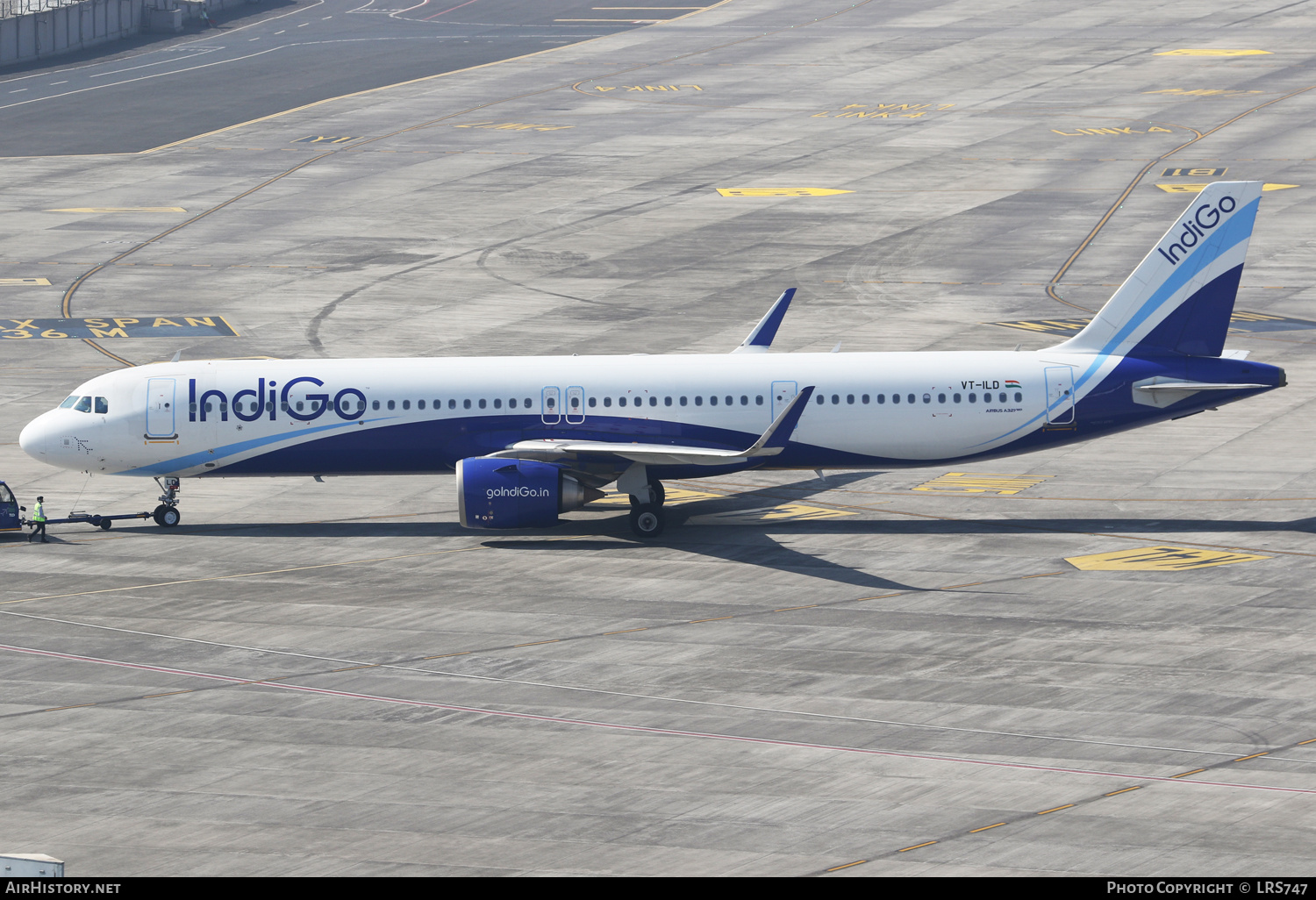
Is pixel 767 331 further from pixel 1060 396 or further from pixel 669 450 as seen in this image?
pixel 1060 396

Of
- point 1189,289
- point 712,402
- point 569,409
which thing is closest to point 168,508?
point 569,409

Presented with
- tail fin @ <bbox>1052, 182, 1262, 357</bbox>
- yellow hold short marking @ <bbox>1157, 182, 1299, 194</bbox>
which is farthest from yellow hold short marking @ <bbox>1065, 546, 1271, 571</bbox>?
yellow hold short marking @ <bbox>1157, 182, 1299, 194</bbox>

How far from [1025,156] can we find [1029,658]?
64258 mm

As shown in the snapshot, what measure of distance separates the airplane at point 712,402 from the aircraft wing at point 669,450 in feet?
1.76

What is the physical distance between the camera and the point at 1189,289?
4447 centimetres

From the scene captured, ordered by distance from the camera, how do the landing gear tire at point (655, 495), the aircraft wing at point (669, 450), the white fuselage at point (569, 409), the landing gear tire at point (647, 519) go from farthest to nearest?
the white fuselage at point (569, 409)
the landing gear tire at point (655, 495)
the landing gear tire at point (647, 519)
the aircraft wing at point (669, 450)

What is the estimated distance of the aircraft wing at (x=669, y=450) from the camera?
135 ft

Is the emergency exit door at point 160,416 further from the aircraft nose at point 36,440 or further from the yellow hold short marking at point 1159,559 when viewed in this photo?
the yellow hold short marking at point 1159,559

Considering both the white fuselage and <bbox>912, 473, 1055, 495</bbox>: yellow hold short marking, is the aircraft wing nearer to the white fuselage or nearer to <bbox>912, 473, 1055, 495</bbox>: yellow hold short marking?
the white fuselage

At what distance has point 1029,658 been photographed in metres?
33.6

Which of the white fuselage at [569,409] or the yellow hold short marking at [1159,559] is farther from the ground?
the white fuselage at [569,409]

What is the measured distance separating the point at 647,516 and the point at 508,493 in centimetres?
367

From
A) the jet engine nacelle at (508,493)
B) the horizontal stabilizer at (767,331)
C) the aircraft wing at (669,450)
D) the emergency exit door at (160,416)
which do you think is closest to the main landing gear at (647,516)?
the aircraft wing at (669,450)
